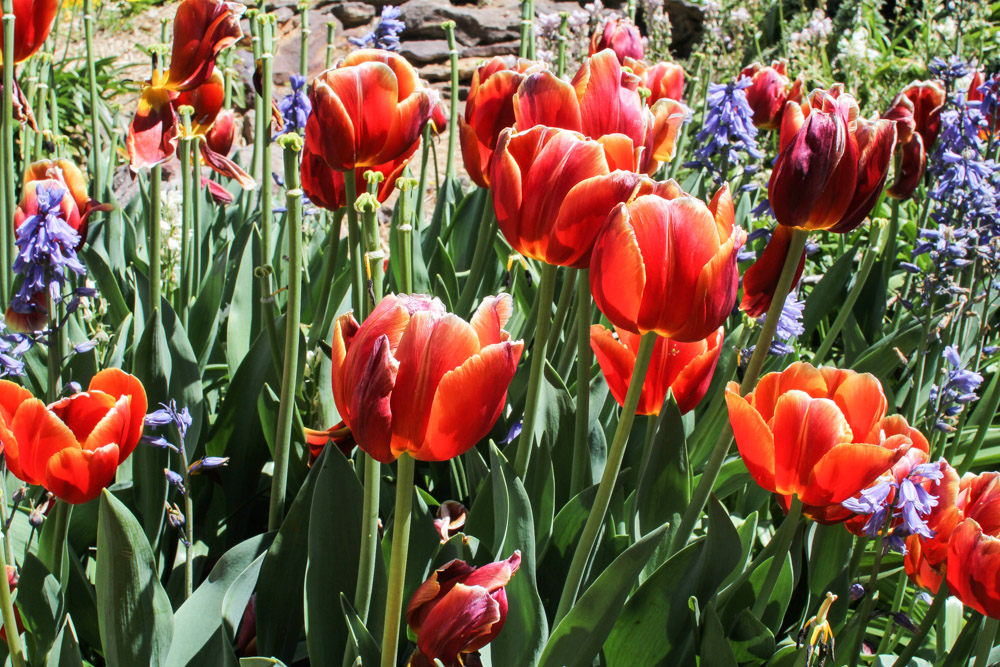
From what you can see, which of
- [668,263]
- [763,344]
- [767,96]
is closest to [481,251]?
[763,344]

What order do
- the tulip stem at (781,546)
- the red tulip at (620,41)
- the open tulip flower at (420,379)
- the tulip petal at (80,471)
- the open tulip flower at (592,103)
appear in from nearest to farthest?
the open tulip flower at (420,379) < the tulip petal at (80,471) < the tulip stem at (781,546) < the open tulip flower at (592,103) < the red tulip at (620,41)

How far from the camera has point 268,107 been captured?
4.41 ft

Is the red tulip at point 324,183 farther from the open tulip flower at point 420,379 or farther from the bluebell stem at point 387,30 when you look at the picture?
the open tulip flower at point 420,379

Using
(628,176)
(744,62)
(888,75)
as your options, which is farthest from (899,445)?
(744,62)

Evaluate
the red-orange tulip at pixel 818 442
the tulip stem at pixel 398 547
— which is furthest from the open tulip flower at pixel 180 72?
the red-orange tulip at pixel 818 442

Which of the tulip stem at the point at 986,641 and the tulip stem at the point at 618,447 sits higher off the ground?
the tulip stem at the point at 618,447

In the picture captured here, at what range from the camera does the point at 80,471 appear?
978 millimetres

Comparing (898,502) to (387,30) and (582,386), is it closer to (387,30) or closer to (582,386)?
(582,386)

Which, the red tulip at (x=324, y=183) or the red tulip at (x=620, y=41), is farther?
the red tulip at (x=620, y=41)

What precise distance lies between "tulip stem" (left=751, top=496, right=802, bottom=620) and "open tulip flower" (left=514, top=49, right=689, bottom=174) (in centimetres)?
49

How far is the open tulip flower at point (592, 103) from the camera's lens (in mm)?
1171

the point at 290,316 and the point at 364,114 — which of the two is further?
the point at 364,114

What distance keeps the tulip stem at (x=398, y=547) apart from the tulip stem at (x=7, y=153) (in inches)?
48.5

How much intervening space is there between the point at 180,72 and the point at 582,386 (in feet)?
3.01
